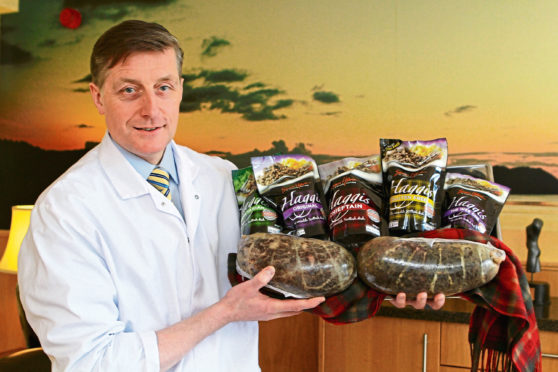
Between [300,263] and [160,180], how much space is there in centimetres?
Answer: 42

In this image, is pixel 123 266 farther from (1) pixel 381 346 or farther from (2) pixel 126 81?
(1) pixel 381 346

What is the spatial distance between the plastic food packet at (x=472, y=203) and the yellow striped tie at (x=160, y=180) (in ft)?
2.16

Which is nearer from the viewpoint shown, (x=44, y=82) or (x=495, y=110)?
(x=495, y=110)

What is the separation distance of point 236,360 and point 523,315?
651mm

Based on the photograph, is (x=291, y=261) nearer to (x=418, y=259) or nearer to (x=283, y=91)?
(x=418, y=259)

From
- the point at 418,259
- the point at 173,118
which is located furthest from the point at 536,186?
the point at 173,118

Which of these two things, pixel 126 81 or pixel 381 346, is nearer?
pixel 126 81

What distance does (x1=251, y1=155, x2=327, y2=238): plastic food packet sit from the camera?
1265 mm

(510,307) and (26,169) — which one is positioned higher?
(26,169)

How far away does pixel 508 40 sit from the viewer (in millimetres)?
2457

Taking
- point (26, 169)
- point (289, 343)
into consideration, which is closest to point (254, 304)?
point (289, 343)

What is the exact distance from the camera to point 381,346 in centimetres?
222

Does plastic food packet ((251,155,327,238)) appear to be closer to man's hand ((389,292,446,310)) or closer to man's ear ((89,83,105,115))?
man's hand ((389,292,446,310))

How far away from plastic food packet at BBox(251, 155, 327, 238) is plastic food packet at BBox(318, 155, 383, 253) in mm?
31
